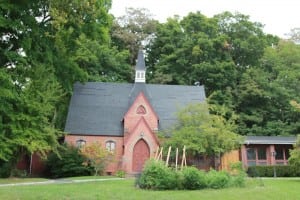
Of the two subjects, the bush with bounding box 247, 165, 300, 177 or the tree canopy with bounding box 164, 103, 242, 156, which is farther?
the bush with bounding box 247, 165, 300, 177

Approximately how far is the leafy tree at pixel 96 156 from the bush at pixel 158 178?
11.5m

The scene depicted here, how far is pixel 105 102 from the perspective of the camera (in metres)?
37.6

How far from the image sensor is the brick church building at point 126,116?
3397 cm

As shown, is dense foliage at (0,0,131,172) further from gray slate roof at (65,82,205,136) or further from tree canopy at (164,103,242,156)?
gray slate roof at (65,82,205,136)

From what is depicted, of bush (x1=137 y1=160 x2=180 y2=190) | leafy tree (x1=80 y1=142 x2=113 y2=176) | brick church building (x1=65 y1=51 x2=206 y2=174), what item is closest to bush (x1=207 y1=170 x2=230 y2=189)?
bush (x1=137 y1=160 x2=180 y2=190)

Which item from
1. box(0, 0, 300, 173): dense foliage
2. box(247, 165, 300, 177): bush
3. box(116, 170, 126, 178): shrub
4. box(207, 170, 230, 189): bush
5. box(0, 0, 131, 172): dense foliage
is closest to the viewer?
box(0, 0, 131, 172): dense foliage

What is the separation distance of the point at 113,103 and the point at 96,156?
9.74 metres

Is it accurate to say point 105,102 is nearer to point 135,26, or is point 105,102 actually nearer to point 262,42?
point 135,26

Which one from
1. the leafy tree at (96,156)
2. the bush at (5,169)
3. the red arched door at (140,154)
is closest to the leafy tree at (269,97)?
the red arched door at (140,154)

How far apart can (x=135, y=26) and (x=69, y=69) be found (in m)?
37.5

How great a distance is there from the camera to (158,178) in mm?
16859

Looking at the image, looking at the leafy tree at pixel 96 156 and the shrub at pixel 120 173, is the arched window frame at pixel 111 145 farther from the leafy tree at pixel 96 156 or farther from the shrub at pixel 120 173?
the leafy tree at pixel 96 156

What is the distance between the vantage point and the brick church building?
111ft

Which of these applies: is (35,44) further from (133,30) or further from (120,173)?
(133,30)
